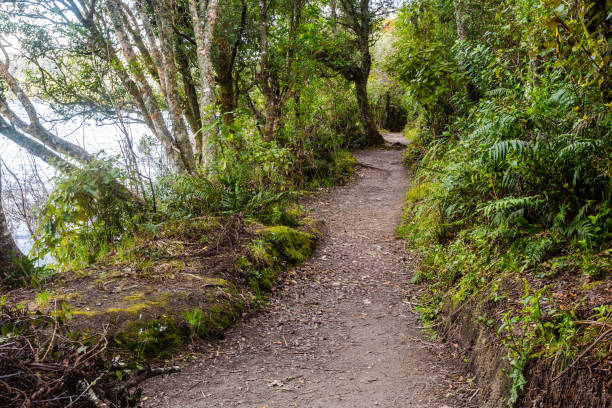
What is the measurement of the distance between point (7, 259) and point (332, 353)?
398 cm

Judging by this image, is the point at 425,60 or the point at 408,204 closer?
the point at 408,204

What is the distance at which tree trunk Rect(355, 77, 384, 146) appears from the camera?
1585cm

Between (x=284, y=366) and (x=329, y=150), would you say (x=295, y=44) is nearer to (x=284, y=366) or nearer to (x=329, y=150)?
(x=329, y=150)

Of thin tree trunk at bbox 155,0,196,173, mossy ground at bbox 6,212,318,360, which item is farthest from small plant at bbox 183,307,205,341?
thin tree trunk at bbox 155,0,196,173

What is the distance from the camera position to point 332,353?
13.1ft

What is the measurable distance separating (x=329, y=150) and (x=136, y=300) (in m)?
9.27

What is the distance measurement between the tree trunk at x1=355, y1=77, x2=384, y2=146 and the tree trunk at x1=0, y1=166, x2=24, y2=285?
14.0 m

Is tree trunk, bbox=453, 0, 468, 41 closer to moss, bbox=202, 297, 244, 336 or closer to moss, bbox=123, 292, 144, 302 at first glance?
moss, bbox=202, 297, 244, 336

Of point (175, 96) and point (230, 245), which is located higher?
point (175, 96)

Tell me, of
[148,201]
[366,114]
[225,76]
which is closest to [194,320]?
[148,201]

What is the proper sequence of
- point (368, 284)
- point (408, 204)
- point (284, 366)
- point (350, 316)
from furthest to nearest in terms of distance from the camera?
point (408, 204) → point (368, 284) → point (350, 316) → point (284, 366)

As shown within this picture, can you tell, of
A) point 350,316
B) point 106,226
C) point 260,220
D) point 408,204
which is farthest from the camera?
point 408,204

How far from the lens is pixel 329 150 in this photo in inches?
483

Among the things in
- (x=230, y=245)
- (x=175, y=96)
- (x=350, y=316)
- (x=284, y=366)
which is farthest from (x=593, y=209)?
(x=175, y=96)
